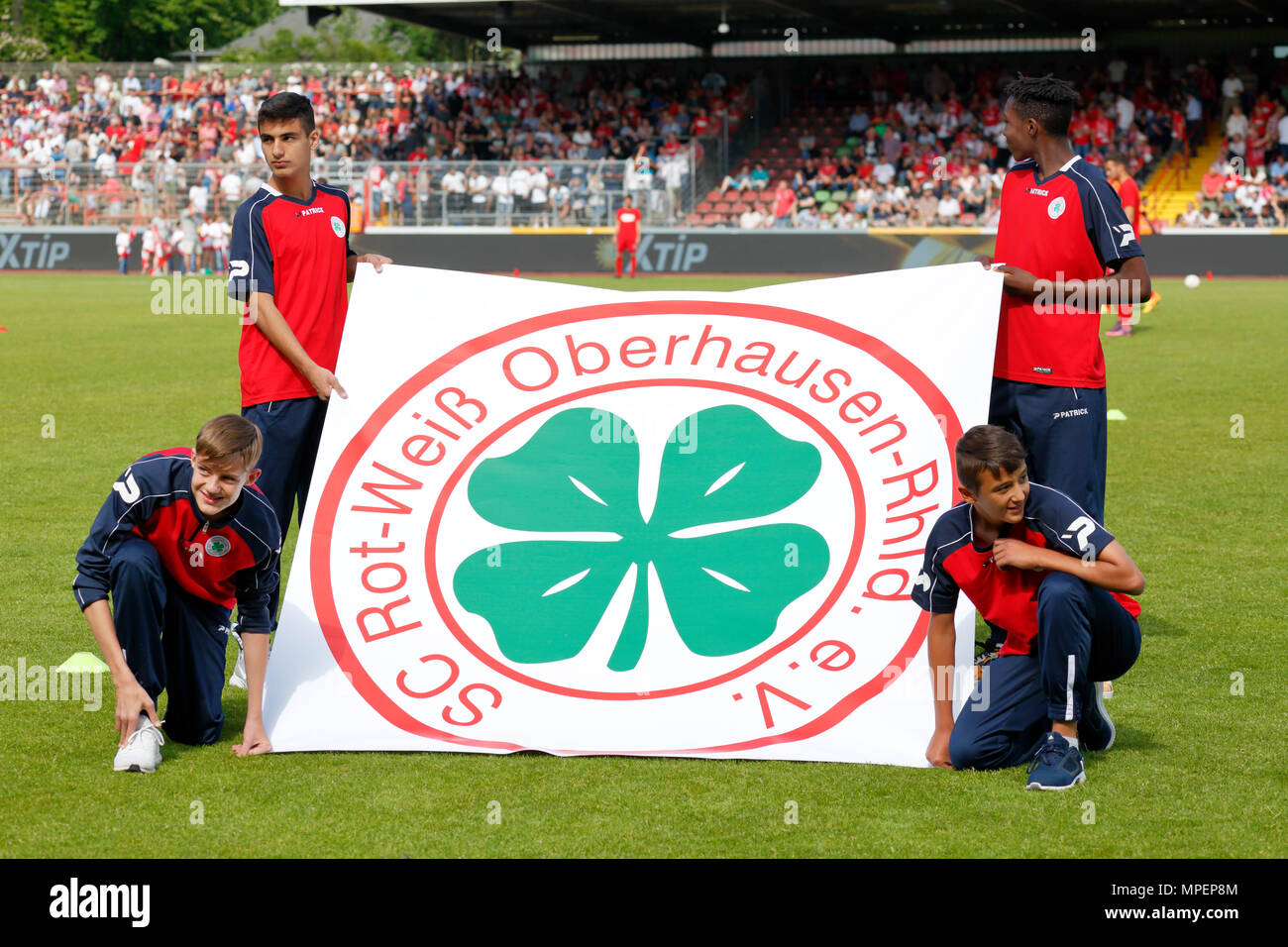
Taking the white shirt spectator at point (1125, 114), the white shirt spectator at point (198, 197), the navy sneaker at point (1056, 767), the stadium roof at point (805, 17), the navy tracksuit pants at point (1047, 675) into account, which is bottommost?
the navy sneaker at point (1056, 767)

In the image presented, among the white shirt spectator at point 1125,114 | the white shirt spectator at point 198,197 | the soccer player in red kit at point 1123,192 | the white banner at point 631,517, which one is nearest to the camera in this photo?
the white banner at point 631,517

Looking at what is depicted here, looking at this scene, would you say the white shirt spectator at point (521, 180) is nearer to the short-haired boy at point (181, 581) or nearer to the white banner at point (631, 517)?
the white banner at point (631, 517)

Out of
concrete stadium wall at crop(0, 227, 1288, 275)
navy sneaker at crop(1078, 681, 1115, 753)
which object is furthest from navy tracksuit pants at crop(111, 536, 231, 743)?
concrete stadium wall at crop(0, 227, 1288, 275)

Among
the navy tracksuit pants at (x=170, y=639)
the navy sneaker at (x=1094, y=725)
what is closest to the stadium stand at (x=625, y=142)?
the navy sneaker at (x=1094, y=725)

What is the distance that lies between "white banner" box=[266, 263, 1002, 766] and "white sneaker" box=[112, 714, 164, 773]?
0.35 m

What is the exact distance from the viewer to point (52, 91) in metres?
42.2

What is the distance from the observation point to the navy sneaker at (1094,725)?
439 centimetres

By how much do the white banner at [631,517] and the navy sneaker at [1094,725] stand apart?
1.26 feet

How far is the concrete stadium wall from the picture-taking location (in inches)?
1109

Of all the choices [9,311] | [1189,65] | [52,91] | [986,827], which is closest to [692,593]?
[986,827]

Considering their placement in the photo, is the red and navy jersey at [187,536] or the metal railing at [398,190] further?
the metal railing at [398,190]

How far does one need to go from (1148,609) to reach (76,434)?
26.4 feet

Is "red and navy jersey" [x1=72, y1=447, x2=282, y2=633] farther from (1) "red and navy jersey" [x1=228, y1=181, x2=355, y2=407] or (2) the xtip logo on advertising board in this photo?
(2) the xtip logo on advertising board

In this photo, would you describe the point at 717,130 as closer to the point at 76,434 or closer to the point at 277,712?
the point at 76,434
